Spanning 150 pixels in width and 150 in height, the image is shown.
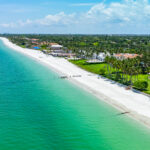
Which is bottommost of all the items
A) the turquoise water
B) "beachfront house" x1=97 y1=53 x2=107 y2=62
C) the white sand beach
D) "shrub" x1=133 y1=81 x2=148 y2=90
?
the turquoise water

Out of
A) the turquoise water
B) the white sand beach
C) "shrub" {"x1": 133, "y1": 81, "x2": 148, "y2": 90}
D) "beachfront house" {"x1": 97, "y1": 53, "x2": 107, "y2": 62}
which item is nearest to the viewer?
the turquoise water

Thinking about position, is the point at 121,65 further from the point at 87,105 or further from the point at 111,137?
the point at 111,137

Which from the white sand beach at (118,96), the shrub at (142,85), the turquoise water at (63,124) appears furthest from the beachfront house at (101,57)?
the turquoise water at (63,124)

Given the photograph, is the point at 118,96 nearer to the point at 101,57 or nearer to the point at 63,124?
the point at 63,124

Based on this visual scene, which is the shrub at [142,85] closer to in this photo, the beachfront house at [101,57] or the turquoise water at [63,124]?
the turquoise water at [63,124]

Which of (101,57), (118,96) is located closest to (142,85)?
(118,96)

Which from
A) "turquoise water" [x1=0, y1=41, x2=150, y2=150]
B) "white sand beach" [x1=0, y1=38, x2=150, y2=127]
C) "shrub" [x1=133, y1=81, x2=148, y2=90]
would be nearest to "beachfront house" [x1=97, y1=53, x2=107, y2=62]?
"white sand beach" [x1=0, y1=38, x2=150, y2=127]

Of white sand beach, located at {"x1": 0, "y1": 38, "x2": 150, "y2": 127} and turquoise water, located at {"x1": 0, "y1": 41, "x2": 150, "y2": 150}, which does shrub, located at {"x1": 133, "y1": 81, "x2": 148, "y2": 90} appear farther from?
turquoise water, located at {"x1": 0, "y1": 41, "x2": 150, "y2": 150}

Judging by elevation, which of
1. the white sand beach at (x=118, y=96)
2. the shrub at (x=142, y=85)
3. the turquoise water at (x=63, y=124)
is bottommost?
the turquoise water at (x=63, y=124)
